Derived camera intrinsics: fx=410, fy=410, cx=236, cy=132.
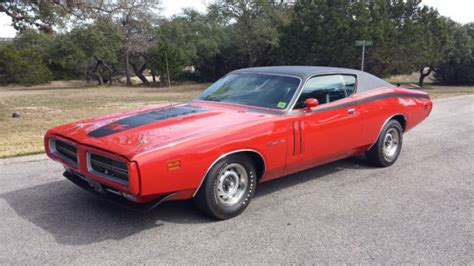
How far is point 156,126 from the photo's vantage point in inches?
159

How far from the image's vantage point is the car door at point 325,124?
4535 millimetres

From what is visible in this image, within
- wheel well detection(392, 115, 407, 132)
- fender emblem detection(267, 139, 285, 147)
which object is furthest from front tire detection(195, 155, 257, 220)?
wheel well detection(392, 115, 407, 132)

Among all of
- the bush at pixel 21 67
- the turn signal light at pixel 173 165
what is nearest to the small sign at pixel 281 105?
the turn signal light at pixel 173 165

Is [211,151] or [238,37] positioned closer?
[211,151]

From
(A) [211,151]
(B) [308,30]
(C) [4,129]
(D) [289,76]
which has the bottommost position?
(C) [4,129]

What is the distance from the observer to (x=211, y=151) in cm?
372

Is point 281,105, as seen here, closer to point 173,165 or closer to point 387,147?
point 173,165

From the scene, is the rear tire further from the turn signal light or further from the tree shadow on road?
the turn signal light

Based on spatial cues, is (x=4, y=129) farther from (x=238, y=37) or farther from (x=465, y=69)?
(x=465, y=69)

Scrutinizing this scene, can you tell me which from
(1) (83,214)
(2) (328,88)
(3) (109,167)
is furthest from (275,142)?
(1) (83,214)

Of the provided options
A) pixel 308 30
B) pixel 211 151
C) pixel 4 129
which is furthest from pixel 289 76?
pixel 308 30

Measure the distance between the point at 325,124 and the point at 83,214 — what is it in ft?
9.30

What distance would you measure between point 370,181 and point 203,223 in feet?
8.14

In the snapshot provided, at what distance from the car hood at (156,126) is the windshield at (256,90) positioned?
18 centimetres
